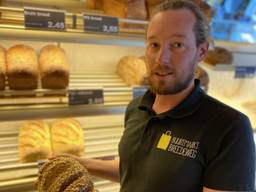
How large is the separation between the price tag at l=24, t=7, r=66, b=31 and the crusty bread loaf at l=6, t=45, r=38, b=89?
0.18 m

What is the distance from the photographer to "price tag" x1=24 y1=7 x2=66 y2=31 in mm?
1141

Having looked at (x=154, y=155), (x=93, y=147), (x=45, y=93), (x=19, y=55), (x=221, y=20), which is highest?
(x=221, y=20)

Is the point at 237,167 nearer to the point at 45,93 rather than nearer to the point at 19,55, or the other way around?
the point at 45,93

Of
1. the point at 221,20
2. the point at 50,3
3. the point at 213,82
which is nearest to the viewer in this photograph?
the point at 50,3

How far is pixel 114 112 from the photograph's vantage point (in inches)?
53.7

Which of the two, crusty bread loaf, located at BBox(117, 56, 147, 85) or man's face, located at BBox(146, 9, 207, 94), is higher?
man's face, located at BBox(146, 9, 207, 94)

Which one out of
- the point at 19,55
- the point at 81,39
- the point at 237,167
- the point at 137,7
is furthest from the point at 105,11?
the point at 237,167

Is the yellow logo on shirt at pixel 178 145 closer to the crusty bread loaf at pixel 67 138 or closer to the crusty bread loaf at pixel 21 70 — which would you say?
the crusty bread loaf at pixel 67 138

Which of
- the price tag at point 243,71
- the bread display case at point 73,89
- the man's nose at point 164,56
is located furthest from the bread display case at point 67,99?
the price tag at point 243,71

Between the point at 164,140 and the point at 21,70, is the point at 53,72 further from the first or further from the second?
the point at 164,140

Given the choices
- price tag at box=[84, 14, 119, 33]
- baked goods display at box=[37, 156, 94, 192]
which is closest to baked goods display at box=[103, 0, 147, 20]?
price tag at box=[84, 14, 119, 33]

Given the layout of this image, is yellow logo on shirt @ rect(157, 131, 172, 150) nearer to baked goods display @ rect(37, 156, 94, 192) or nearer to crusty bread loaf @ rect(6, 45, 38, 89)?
baked goods display @ rect(37, 156, 94, 192)

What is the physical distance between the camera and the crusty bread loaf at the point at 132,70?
1548mm

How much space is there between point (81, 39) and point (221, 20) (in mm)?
966
